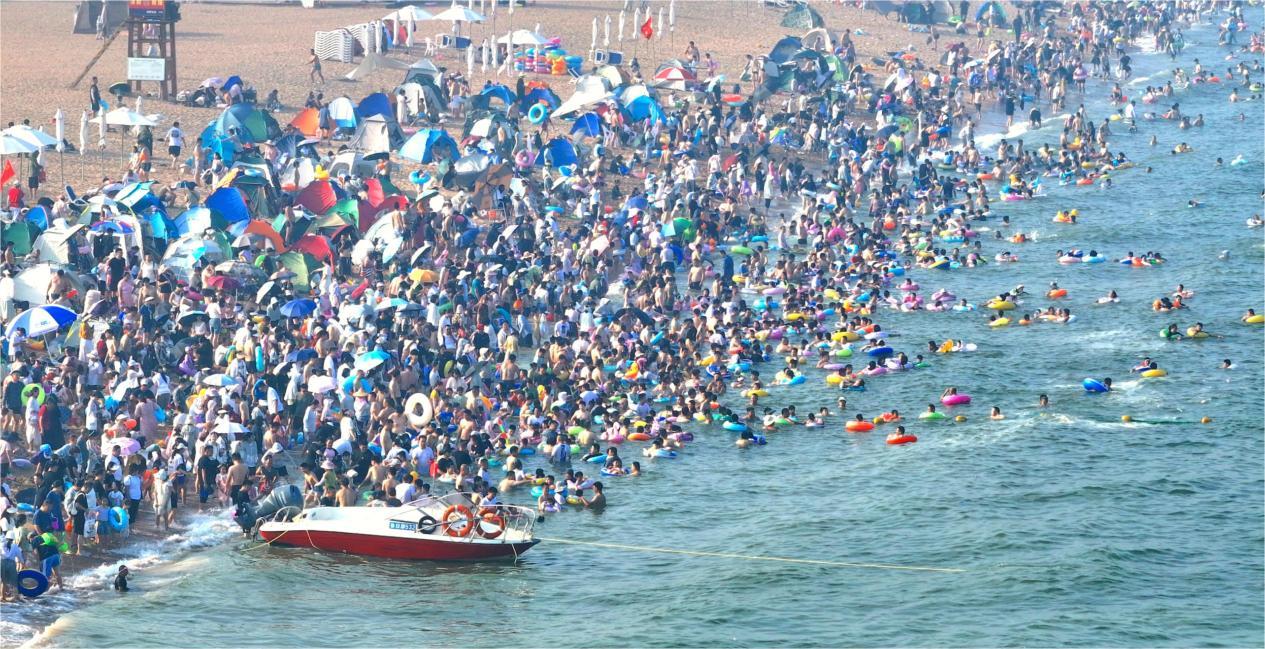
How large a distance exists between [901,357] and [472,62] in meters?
27.7

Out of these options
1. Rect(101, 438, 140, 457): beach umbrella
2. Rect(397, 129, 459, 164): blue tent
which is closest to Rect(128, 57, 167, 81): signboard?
Rect(397, 129, 459, 164): blue tent

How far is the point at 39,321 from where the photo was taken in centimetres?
3678

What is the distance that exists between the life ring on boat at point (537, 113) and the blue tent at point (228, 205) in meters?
16.1

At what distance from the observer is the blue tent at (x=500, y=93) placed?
61.1 m

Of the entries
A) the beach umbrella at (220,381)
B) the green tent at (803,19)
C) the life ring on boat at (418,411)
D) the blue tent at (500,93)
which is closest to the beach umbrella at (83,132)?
the blue tent at (500,93)

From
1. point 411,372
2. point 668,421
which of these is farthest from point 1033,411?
point 411,372

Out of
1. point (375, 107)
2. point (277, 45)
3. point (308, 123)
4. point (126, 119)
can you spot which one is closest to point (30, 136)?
point (126, 119)

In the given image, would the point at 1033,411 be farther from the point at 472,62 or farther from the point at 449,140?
the point at 472,62

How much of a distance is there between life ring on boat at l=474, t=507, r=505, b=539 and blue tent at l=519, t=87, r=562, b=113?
30.8 metres

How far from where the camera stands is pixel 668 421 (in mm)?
39594

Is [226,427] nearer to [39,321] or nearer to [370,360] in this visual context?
[370,360]

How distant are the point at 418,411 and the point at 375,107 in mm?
21529

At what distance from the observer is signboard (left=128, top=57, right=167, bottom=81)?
58.1m

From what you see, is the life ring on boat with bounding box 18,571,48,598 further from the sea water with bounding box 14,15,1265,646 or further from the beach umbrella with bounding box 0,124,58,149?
the beach umbrella with bounding box 0,124,58,149
